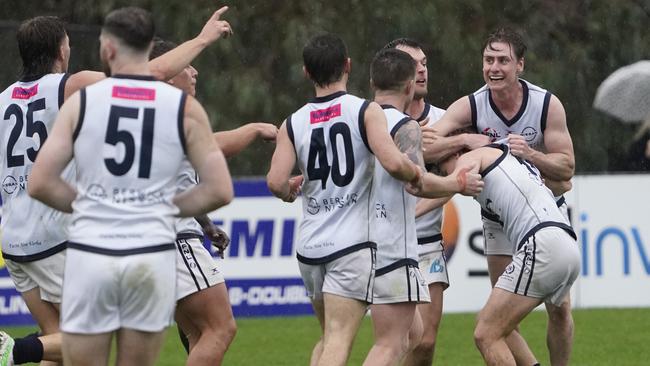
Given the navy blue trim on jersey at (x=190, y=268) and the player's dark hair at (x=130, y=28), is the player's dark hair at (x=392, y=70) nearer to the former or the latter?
the navy blue trim on jersey at (x=190, y=268)

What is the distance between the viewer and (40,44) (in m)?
7.63

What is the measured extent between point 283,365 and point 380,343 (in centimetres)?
372

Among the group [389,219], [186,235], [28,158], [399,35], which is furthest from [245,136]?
[399,35]

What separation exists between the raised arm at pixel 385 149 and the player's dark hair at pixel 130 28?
4.90 ft

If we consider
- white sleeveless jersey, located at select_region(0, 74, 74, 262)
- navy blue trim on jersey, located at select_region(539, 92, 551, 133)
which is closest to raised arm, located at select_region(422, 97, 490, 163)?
navy blue trim on jersey, located at select_region(539, 92, 551, 133)

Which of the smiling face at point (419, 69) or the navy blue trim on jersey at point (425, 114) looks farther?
the navy blue trim on jersey at point (425, 114)

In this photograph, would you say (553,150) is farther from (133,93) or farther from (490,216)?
(133,93)

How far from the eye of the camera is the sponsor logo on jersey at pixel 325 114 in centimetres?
721

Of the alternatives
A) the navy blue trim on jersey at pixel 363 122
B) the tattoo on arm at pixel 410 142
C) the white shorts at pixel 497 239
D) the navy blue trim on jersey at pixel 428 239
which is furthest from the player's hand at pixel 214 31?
the white shorts at pixel 497 239

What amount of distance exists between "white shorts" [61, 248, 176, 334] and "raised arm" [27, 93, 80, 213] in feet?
0.92

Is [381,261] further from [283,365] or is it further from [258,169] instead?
[258,169]

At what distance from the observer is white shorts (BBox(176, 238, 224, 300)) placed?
25.7 feet

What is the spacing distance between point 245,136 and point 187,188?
0.51 metres

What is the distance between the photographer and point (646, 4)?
19781 mm
